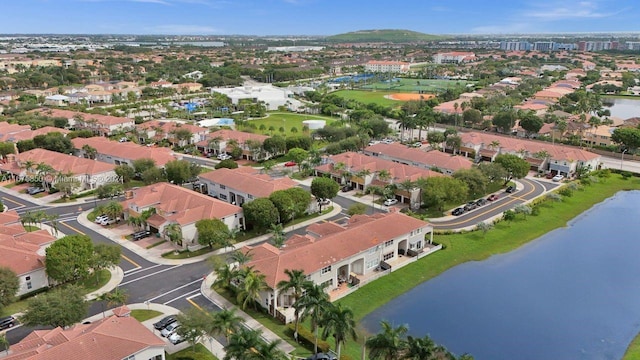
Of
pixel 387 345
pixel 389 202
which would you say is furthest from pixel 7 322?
pixel 389 202

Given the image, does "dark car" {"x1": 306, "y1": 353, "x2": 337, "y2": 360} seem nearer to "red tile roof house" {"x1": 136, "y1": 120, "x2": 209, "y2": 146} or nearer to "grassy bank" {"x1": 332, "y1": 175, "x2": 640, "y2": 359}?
"grassy bank" {"x1": 332, "y1": 175, "x2": 640, "y2": 359}

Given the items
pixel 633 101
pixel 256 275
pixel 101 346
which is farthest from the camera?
pixel 633 101

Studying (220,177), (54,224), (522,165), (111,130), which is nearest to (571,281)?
(522,165)

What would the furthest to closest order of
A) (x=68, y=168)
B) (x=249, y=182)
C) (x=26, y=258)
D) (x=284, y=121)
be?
(x=284, y=121) < (x=68, y=168) < (x=249, y=182) < (x=26, y=258)

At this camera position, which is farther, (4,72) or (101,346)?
(4,72)

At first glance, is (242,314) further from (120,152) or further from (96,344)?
(120,152)

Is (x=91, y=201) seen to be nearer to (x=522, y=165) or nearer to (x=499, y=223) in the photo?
(x=499, y=223)
